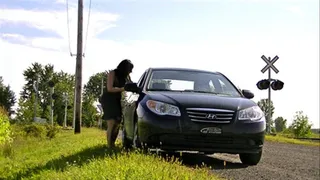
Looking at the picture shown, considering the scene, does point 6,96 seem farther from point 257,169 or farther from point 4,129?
point 257,169

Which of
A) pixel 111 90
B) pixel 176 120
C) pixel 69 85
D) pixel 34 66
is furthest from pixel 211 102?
pixel 34 66

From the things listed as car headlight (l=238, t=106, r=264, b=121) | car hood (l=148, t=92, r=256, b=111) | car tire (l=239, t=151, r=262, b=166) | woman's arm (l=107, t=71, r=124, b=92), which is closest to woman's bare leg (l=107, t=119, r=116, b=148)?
woman's arm (l=107, t=71, r=124, b=92)

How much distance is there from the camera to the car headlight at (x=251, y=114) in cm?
816

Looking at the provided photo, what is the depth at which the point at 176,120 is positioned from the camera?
7.94 metres

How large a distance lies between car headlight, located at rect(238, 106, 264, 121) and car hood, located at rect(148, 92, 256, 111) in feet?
0.24

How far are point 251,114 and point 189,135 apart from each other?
3.53 feet

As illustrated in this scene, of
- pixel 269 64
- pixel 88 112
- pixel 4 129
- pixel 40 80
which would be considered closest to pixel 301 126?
pixel 269 64

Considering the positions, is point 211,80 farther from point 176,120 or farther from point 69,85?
point 69,85

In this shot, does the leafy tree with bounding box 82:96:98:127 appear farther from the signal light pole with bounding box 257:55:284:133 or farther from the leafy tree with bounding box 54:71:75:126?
the signal light pole with bounding box 257:55:284:133

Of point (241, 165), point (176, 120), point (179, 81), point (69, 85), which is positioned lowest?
point (241, 165)

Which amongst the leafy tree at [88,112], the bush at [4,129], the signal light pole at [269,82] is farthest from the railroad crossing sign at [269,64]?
the leafy tree at [88,112]

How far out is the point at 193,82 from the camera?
952 cm

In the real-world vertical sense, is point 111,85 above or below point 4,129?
above

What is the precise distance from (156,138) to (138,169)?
1933 millimetres
